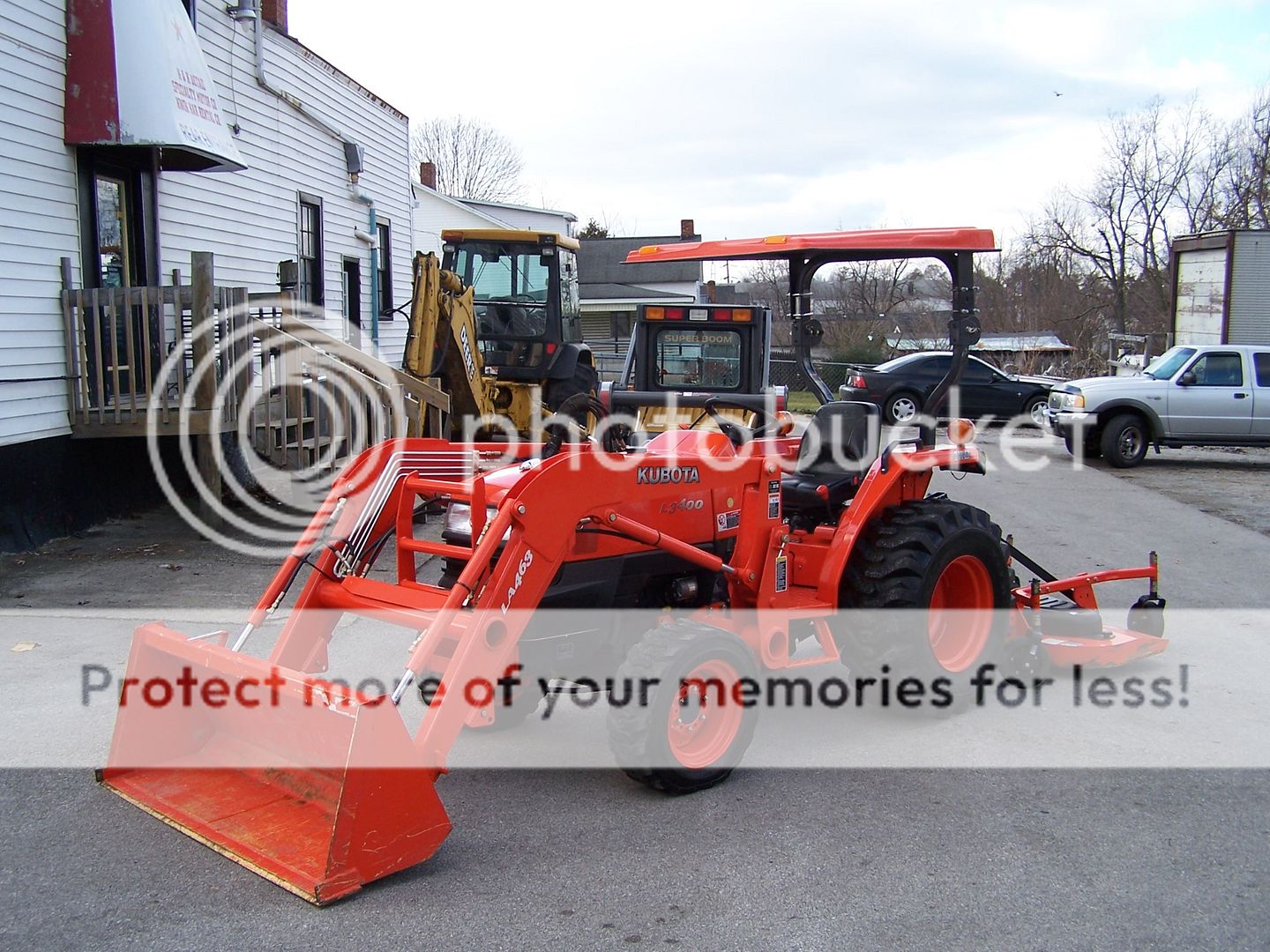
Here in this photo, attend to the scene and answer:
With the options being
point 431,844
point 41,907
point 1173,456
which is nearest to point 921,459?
point 431,844

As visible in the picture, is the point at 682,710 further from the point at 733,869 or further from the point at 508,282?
the point at 508,282

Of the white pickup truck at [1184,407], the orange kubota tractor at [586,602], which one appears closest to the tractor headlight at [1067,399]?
the white pickup truck at [1184,407]

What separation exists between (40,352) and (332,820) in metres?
7.19

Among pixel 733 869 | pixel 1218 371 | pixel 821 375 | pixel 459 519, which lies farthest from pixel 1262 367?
pixel 733 869

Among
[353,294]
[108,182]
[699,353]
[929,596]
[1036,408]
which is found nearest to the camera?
[929,596]

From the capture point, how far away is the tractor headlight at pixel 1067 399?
1644 centimetres

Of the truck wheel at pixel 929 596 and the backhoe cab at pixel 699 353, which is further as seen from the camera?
the backhoe cab at pixel 699 353

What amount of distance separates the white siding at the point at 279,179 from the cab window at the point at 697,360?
5082mm

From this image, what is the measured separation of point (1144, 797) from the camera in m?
4.59

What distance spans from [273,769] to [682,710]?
1.59 meters

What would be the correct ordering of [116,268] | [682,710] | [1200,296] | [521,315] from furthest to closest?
[1200,296] → [521,315] → [116,268] → [682,710]

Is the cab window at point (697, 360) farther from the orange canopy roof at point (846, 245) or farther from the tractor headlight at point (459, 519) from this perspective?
the tractor headlight at point (459, 519)

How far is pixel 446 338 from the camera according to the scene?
40.6 ft

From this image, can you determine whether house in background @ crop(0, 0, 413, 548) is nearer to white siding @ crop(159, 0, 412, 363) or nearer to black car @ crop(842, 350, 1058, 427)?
white siding @ crop(159, 0, 412, 363)
